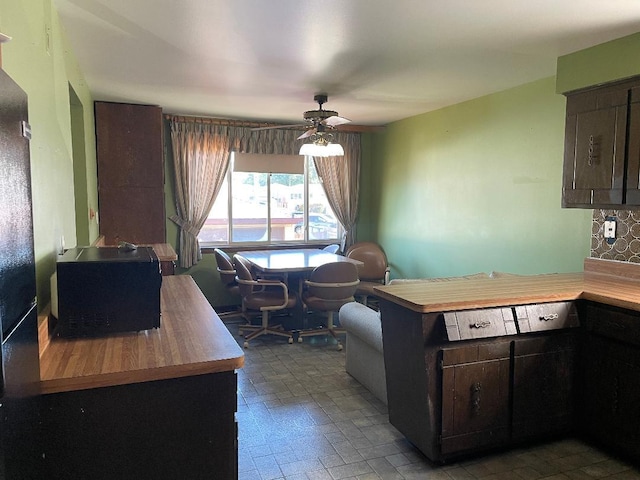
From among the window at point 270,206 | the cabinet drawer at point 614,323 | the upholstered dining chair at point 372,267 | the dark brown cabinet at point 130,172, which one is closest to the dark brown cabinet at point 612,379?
the cabinet drawer at point 614,323

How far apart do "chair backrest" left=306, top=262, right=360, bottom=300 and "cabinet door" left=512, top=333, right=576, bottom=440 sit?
2.12 m

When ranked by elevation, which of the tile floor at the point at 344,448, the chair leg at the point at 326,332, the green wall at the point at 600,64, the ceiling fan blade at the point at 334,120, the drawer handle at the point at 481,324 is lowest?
the tile floor at the point at 344,448

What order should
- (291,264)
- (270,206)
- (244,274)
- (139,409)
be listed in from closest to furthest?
(139,409) < (244,274) < (291,264) < (270,206)

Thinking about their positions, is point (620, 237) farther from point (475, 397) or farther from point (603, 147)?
point (475, 397)

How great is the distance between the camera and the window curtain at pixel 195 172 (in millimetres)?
5633

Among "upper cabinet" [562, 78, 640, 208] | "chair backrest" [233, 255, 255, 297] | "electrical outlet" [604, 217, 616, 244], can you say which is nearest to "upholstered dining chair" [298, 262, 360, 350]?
"chair backrest" [233, 255, 255, 297]

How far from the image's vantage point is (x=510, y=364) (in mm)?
2566

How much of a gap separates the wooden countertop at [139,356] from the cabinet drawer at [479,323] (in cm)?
120

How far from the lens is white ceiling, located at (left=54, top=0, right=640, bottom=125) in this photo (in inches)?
93.4

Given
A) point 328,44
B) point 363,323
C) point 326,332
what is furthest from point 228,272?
point 328,44

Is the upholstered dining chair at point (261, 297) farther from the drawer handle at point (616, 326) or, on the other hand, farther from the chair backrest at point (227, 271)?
the drawer handle at point (616, 326)

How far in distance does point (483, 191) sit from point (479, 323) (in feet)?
7.71

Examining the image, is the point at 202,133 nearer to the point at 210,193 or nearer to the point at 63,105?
the point at 210,193

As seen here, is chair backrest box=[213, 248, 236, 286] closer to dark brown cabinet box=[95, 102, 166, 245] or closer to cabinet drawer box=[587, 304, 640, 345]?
dark brown cabinet box=[95, 102, 166, 245]
